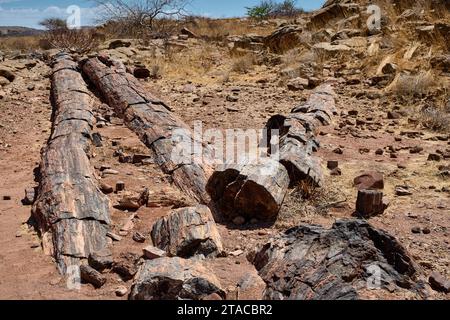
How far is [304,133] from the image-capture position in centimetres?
546

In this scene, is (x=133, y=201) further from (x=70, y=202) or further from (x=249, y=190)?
(x=249, y=190)

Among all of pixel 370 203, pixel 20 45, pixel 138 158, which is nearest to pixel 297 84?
pixel 138 158

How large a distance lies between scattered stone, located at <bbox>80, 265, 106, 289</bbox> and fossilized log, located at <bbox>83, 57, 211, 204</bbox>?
1.39 meters

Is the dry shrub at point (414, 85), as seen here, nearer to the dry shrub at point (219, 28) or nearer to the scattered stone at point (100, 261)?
the scattered stone at point (100, 261)

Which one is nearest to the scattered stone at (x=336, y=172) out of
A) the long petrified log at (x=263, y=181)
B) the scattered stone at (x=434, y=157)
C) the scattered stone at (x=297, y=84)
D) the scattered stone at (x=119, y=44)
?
the long petrified log at (x=263, y=181)

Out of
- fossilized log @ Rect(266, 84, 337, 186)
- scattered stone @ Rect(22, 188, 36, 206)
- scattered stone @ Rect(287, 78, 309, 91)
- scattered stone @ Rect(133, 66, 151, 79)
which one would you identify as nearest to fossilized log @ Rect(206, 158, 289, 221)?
fossilized log @ Rect(266, 84, 337, 186)

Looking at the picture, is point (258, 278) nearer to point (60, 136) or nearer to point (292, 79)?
point (60, 136)

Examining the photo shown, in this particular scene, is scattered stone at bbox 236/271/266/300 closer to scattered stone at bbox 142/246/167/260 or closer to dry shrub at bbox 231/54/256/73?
scattered stone at bbox 142/246/167/260

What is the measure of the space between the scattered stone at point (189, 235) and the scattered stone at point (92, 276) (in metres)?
Answer: 0.49

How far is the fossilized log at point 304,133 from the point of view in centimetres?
432

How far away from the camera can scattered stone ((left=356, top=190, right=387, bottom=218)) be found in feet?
12.7

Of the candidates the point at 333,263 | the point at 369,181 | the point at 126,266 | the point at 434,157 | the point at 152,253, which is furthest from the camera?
the point at 434,157

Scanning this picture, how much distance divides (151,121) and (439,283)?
151 inches

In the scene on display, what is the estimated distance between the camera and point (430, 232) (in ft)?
11.8
